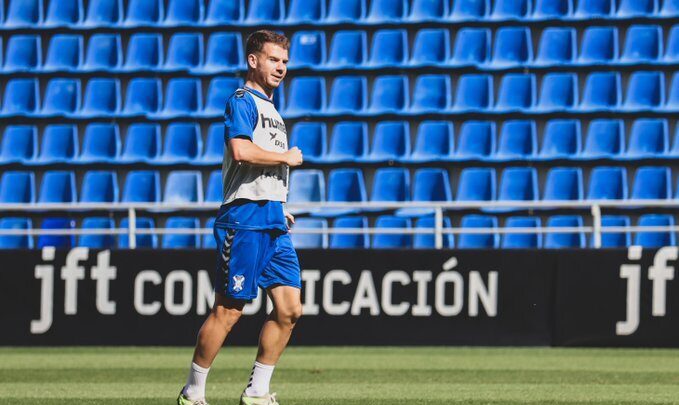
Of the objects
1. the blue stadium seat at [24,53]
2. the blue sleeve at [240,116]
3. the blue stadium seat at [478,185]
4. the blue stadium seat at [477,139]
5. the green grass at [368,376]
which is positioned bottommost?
the green grass at [368,376]

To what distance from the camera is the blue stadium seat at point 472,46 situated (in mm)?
14531

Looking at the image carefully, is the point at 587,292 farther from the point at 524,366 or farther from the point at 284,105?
the point at 284,105

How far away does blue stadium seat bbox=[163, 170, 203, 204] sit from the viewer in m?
13.9

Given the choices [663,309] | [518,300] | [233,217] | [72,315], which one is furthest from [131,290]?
[233,217]

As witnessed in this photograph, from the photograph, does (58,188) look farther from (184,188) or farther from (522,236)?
(522,236)

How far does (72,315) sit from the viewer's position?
10891mm

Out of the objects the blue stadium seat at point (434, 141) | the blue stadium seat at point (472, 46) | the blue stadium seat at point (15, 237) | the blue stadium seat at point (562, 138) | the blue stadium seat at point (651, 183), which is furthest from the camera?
the blue stadium seat at point (472, 46)

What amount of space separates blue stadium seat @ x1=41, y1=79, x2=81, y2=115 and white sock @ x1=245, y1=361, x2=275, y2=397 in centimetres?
1026

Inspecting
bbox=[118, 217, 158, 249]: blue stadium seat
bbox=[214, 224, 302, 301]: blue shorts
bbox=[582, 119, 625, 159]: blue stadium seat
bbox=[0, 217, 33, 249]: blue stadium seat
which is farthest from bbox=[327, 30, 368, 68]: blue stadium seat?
bbox=[214, 224, 302, 301]: blue shorts

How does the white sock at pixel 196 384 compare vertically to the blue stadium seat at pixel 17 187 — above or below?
below

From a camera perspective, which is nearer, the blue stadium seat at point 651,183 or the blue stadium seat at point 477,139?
the blue stadium seat at point 651,183

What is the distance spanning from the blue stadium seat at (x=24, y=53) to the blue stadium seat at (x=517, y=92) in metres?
6.05

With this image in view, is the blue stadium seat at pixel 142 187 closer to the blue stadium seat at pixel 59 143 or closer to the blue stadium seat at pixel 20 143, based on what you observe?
the blue stadium seat at pixel 59 143

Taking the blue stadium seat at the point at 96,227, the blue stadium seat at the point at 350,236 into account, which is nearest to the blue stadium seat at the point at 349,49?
the blue stadium seat at the point at 350,236
